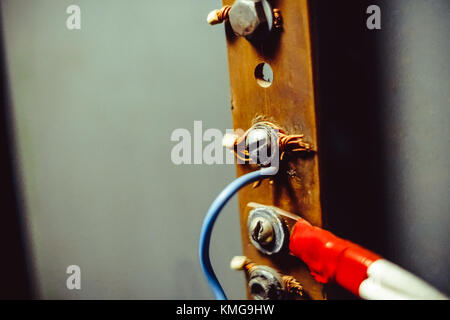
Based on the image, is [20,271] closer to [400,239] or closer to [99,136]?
[99,136]

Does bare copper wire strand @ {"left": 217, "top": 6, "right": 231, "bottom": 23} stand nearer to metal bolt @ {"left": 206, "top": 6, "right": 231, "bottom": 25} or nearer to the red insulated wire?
metal bolt @ {"left": 206, "top": 6, "right": 231, "bottom": 25}

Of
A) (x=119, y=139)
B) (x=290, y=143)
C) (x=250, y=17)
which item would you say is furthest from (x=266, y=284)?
(x=119, y=139)

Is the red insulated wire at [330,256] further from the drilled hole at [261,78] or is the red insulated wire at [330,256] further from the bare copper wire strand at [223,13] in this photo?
the bare copper wire strand at [223,13]

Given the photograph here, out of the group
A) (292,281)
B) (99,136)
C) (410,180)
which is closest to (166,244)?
(99,136)

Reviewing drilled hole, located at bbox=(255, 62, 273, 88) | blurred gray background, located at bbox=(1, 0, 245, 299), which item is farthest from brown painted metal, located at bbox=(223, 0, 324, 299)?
blurred gray background, located at bbox=(1, 0, 245, 299)

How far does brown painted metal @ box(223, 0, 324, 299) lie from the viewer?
0.43m

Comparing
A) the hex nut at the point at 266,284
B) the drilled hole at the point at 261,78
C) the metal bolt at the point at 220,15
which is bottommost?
the hex nut at the point at 266,284

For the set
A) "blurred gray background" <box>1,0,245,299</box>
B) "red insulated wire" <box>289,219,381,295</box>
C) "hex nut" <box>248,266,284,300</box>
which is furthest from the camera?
"blurred gray background" <box>1,0,245,299</box>

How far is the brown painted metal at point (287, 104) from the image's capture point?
426mm

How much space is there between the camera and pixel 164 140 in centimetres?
80

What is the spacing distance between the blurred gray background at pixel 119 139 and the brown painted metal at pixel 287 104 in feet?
0.63

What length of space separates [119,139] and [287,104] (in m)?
0.53

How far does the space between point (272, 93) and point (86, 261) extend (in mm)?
824

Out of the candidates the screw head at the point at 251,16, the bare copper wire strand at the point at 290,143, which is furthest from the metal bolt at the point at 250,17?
the bare copper wire strand at the point at 290,143
